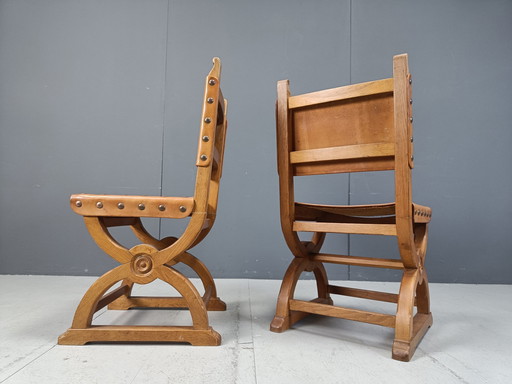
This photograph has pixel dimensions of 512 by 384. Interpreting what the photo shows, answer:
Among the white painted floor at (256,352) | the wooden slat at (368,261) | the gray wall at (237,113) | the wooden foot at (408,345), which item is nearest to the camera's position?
the white painted floor at (256,352)

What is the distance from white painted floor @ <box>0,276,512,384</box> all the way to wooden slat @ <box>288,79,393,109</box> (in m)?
0.90

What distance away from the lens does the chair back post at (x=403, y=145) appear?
106 centimetres

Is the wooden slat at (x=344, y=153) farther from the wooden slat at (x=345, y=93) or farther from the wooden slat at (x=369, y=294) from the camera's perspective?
the wooden slat at (x=369, y=294)

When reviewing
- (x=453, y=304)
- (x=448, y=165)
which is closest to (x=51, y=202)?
(x=453, y=304)

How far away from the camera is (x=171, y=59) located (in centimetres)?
250

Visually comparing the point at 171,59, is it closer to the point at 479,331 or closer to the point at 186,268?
the point at 186,268

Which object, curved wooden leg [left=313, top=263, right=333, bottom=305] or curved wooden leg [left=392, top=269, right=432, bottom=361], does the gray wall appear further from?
curved wooden leg [left=392, top=269, right=432, bottom=361]

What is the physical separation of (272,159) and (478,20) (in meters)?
1.97

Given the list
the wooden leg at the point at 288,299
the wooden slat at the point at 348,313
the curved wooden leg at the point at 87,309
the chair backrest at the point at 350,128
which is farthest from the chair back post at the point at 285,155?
the curved wooden leg at the point at 87,309

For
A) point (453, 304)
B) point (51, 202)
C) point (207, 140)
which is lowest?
point (453, 304)

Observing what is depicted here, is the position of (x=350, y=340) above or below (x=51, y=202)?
below

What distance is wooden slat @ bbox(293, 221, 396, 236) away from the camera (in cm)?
113

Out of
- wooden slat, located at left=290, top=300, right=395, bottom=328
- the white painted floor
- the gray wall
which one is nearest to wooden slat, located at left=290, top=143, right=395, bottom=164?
wooden slat, located at left=290, top=300, right=395, bottom=328

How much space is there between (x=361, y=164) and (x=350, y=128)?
14 centimetres
